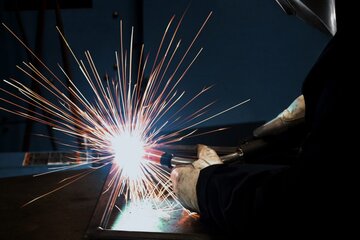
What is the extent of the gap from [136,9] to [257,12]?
2.53 feet

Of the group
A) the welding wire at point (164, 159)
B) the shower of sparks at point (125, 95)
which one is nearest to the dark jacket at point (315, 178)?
the welding wire at point (164, 159)

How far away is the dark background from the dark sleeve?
1449 mm

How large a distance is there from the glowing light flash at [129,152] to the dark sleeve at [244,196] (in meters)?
0.42

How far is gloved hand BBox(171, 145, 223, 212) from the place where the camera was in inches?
41.1

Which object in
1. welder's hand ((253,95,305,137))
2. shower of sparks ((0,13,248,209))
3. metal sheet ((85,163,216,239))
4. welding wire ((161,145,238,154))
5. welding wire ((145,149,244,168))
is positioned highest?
shower of sparks ((0,13,248,209))

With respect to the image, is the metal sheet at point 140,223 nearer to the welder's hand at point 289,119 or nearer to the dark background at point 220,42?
the welder's hand at point 289,119

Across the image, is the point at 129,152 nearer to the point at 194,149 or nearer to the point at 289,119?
the point at 194,149

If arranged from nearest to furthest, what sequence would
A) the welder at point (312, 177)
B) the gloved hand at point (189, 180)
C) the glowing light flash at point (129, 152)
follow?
the welder at point (312, 177) < the gloved hand at point (189, 180) < the glowing light flash at point (129, 152)

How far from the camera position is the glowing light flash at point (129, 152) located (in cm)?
133

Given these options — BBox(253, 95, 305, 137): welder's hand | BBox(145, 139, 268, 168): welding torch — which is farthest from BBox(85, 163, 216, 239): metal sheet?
BBox(253, 95, 305, 137): welder's hand

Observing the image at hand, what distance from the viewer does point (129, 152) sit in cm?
135

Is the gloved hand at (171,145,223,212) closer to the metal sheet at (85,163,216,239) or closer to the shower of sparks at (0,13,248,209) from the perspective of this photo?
the metal sheet at (85,163,216,239)

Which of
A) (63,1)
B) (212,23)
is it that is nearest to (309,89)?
(212,23)

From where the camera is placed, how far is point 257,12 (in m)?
2.28
